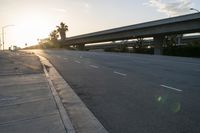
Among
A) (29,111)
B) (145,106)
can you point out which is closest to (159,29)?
(145,106)

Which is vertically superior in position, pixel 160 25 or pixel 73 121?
pixel 160 25

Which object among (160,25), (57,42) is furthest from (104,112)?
(57,42)

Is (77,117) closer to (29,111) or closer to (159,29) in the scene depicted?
(29,111)

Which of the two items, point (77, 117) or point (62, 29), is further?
point (62, 29)

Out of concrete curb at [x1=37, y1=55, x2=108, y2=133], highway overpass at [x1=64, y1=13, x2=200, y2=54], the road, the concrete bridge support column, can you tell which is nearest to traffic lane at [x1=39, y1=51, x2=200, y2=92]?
the road

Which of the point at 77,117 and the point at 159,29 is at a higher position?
the point at 159,29

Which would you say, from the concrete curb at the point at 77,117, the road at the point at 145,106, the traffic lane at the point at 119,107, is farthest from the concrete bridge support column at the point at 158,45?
the concrete curb at the point at 77,117

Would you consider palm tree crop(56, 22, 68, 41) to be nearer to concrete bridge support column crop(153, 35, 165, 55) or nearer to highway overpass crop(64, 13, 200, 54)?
highway overpass crop(64, 13, 200, 54)

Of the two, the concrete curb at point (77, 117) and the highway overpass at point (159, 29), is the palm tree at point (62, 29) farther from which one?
the concrete curb at point (77, 117)

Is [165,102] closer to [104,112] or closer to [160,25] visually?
[104,112]

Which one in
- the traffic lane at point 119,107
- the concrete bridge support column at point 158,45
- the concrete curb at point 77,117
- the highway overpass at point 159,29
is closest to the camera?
the concrete curb at point 77,117

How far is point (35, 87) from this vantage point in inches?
495

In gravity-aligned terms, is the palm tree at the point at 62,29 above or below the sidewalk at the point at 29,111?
above

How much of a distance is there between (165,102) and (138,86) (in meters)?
3.43
